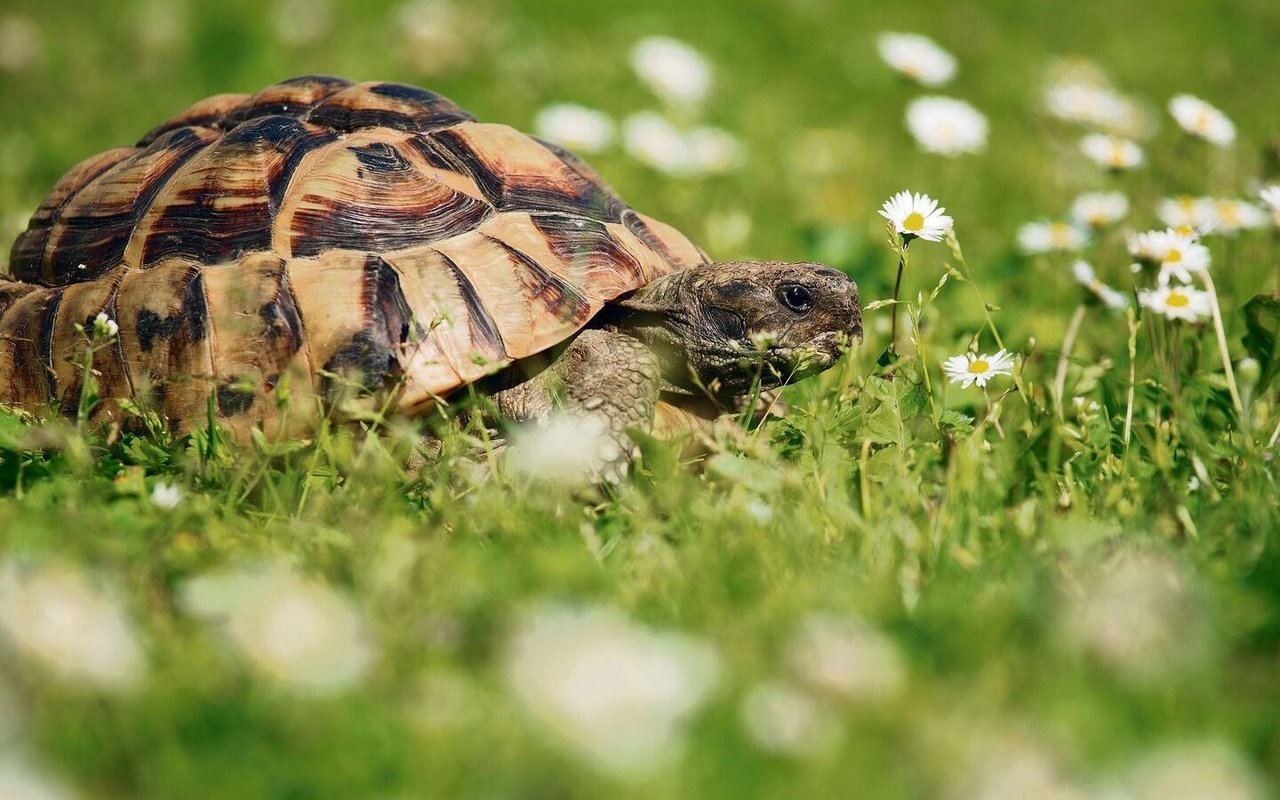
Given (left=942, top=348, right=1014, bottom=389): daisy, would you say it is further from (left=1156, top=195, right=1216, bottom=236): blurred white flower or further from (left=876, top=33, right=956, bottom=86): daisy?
(left=876, top=33, right=956, bottom=86): daisy

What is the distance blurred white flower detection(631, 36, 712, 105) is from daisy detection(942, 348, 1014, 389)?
3714 millimetres

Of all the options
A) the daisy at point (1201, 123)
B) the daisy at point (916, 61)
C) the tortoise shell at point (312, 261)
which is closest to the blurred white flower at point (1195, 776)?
the tortoise shell at point (312, 261)

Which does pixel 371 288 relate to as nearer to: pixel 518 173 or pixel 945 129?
pixel 518 173

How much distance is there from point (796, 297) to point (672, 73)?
11.8ft

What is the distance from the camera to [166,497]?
257 centimetres

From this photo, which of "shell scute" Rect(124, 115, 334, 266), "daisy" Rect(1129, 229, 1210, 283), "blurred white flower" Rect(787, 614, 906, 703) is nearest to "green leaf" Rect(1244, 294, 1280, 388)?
"daisy" Rect(1129, 229, 1210, 283)

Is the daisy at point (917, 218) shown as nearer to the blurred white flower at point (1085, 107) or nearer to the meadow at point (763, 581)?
the meadow at point (763, 581)

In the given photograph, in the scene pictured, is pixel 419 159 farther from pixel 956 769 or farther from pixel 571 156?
pixel 956 769

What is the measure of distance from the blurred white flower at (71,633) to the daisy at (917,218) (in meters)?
2.05

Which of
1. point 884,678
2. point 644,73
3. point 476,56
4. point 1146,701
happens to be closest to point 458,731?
point 884,678

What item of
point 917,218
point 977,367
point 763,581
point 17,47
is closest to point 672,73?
point 917,218

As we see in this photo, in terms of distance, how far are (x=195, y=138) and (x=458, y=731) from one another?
248 cm

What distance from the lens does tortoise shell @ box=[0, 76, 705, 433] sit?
2992mm

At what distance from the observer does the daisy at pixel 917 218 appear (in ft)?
9.82
